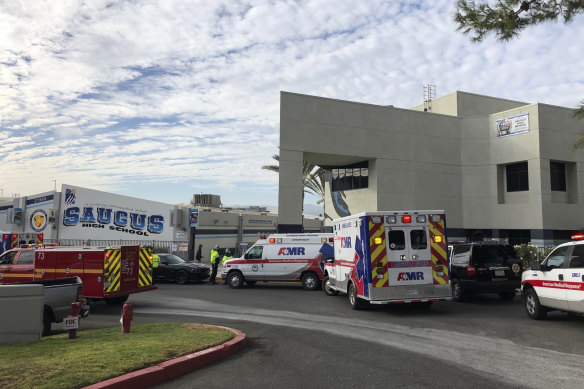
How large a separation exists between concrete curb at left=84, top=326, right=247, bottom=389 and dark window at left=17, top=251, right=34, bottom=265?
9.87 metres

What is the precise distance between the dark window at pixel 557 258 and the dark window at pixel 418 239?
2887mm

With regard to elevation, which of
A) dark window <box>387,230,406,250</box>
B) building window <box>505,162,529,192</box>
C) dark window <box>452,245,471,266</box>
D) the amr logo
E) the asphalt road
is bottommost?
the asphalt road

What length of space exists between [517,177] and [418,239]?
1918 cm

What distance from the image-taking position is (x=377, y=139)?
1083 inches

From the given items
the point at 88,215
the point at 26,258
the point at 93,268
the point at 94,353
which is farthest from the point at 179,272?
the point at 88,215

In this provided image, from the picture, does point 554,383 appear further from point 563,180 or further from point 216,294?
point 563,180

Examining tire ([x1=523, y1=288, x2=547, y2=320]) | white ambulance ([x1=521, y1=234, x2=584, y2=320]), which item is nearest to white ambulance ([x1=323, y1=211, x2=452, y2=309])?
tire ([x1=523, y1=288, x2=547, y2=320])

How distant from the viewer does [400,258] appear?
38.7 ft

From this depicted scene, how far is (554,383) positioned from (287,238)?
1303cm

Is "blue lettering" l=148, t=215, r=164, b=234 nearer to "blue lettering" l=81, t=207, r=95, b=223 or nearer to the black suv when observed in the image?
"blue lettering" l=81, t=207, r=95, b=223

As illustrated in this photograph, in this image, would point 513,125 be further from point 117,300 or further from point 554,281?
point 117,300

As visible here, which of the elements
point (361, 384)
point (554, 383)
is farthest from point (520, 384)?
point (361, 384)

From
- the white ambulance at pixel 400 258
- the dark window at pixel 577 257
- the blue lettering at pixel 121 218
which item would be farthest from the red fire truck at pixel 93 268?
the blue lettering at pixel 121 218

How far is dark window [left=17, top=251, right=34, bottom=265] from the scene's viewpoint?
1441 centimetres
